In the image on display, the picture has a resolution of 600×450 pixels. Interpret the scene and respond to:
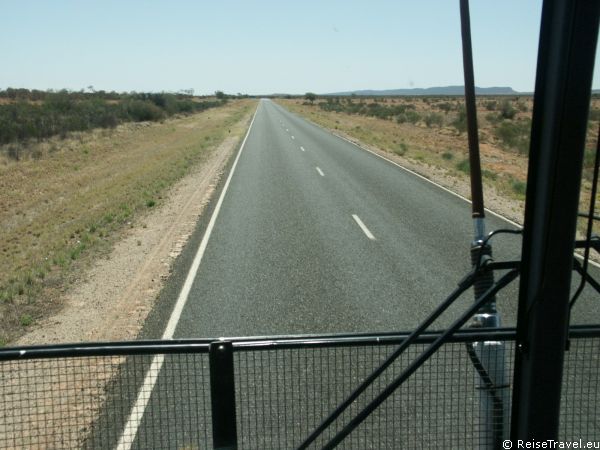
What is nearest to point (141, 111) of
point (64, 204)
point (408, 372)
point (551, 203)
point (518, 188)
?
point (64, 204)

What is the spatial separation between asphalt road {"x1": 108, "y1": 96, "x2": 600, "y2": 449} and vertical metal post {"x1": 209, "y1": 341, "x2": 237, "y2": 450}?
1.42ft

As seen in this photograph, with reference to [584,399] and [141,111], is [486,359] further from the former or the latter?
[141,111]

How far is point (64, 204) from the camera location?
71.7ft

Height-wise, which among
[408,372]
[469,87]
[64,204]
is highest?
[469,87]

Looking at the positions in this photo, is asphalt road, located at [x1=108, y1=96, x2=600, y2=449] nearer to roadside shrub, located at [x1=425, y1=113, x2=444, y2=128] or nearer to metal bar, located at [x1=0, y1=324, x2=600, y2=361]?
metal bar, located at [x1=0, y1=324, x2=600, y2=361]

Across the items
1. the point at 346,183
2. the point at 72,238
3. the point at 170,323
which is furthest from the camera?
the point at 346,183

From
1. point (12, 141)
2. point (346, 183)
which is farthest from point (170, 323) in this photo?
point (12, 141)

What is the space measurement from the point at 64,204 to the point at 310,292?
15350 millimetres

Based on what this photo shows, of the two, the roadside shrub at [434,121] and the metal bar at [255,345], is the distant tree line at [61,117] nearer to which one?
the roadside shrub at [434,121]

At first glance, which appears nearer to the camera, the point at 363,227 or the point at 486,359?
the point at 486,359

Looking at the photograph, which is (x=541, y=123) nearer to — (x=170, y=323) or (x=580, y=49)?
(x=580, y=49)

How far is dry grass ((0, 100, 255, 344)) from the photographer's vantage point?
10.2 m

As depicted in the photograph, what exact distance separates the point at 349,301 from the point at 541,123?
697 cm

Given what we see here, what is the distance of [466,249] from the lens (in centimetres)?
1194
